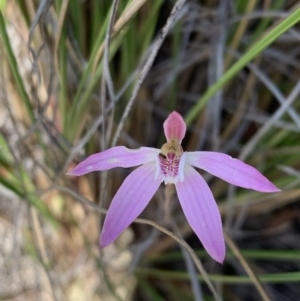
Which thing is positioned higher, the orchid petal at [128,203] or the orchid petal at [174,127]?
the orchid petal at [174,127]

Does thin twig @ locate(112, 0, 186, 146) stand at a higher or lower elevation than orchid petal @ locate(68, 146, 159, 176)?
higher

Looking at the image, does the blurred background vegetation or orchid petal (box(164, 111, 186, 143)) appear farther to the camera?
the blurred background vegetation

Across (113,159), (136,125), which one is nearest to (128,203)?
(113,159)

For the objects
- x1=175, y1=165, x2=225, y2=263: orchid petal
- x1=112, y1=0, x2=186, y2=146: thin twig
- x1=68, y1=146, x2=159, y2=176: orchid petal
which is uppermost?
x1=112, y1=0, x2=186, y2=146: thin twig

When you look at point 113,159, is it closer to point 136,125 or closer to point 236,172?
point 236,172

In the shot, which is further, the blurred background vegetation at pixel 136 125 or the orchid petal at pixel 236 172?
the blurred background vegetation at pixel 136 125

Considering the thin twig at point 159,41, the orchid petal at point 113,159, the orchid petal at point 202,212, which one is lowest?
the orchid petal at point 202,212

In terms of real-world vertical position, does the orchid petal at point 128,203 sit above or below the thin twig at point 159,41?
below
